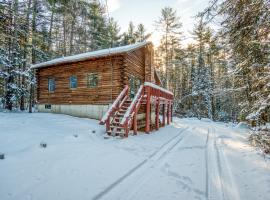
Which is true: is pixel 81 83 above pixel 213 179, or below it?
above

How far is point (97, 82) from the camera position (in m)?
14.9

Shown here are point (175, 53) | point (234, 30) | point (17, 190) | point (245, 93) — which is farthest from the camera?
point (175, 53)

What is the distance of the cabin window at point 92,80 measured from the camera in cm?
1505

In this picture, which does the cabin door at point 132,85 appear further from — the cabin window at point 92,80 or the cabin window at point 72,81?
the cabin window at point 72,81

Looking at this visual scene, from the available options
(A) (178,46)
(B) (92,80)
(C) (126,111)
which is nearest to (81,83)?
(B) (92,80)

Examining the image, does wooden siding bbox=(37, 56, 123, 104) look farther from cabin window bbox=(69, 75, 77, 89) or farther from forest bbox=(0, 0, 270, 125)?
forest bbox=(0, 0, 270, 125)

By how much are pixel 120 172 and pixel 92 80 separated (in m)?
11.2

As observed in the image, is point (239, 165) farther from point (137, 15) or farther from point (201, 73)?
point (201, 73)

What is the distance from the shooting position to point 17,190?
12.0 feet

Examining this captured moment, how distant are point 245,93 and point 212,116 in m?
19.0

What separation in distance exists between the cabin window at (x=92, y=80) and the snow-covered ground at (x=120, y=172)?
26.0ft

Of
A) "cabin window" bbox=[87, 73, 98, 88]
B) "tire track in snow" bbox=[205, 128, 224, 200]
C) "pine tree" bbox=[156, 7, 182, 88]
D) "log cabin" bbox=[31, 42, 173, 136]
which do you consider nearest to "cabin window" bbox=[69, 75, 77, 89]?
"log cabin" bbox=[31, 42, 173, 136]

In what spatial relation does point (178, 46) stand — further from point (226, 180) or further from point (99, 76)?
point (226, 180)

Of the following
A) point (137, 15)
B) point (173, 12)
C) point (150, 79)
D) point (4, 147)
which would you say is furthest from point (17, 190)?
point (173, 12)
